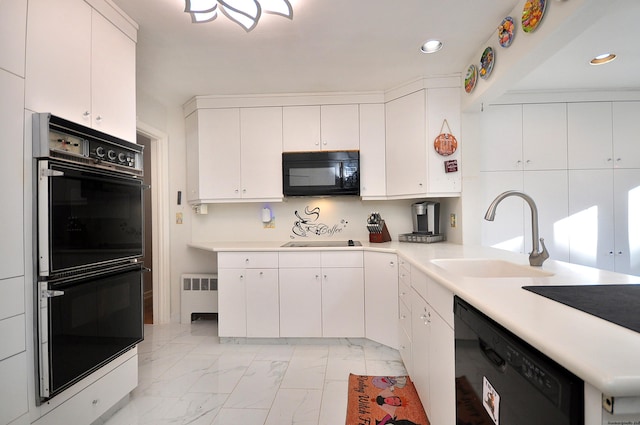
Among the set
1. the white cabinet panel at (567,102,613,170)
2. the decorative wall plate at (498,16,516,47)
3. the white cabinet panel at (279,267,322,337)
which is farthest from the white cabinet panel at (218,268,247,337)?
the white cabinet panel at (567,102,613,170)

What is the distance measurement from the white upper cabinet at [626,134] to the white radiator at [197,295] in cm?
400

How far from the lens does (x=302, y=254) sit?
266 cm

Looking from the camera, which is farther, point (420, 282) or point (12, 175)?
point (420, 282)

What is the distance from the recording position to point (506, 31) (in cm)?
177

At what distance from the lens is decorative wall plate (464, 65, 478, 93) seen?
7.38 ft

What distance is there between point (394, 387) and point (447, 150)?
187 cm

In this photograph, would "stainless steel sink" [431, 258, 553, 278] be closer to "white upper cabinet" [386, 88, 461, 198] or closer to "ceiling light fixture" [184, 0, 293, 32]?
"white upper cabinet" [386, 88, 461, 198]

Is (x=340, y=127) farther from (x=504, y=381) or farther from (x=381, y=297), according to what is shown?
(x=504, y=381)

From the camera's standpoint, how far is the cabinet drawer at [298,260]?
2648mm

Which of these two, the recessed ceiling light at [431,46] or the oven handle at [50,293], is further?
the recessed ceiling light at [431,46]

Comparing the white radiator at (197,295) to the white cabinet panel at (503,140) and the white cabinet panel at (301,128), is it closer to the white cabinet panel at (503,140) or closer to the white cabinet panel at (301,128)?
the white cabinet panel at (301,128)

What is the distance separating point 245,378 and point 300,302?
0.74m

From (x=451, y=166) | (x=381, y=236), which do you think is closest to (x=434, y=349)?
(x=381, y=236)

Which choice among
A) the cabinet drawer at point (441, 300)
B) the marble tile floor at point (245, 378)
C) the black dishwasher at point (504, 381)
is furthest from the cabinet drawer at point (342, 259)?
the black dishwasher at point (504, 381)
